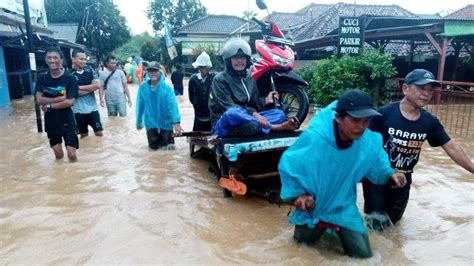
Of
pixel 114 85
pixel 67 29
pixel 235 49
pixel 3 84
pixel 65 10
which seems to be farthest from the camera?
pixel 65 10

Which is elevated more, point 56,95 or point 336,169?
point 56,95

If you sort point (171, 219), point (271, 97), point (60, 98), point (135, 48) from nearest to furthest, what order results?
point (171, 219), point (271, 97), point (60, 98), point (135, 48)

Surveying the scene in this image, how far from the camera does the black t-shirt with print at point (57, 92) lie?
5.58 meters

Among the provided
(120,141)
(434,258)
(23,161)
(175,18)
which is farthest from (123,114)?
(175,18)

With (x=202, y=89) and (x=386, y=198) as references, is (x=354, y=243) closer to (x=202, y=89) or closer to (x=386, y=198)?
(x=386, y=198)

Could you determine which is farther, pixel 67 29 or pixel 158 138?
pixel 67 29

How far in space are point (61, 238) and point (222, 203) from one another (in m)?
1.68

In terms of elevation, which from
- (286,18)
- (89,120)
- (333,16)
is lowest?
(89,120)

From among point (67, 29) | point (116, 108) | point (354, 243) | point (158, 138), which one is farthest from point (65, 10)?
point (354, 243)

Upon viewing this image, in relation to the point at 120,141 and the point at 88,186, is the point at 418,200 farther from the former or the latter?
the point at 120,141

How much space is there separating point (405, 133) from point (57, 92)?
4397 mm

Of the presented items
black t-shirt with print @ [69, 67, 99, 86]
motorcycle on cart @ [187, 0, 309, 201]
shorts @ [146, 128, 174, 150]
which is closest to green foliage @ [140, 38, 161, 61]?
black t-shirt with print @ [69, 67, 99, 86]

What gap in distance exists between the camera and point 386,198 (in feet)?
12.4

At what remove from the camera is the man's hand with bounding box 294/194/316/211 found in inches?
112
